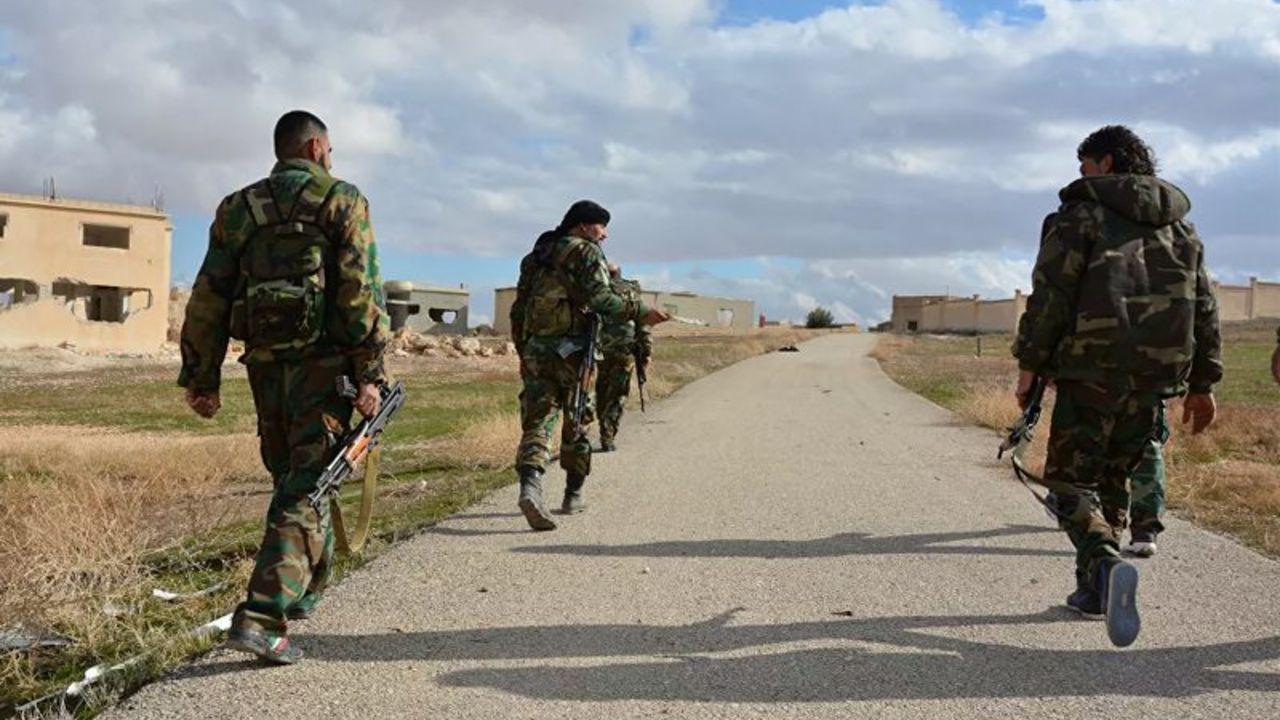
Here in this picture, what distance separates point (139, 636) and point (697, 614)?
2322 mm

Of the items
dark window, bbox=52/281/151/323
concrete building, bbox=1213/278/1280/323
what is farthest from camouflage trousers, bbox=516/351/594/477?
concrete building, bbox=1213/278/1280/323

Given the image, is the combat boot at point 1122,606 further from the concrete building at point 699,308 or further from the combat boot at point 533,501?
the concrete building at point 699,308

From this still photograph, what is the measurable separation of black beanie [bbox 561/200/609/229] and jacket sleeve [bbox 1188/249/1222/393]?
371cm

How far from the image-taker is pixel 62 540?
5.75 meters

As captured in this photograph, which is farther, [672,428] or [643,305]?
[672,428]

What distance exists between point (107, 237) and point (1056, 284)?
49.4 metres

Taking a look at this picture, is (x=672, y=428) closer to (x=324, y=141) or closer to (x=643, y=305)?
(x=643, y=305)

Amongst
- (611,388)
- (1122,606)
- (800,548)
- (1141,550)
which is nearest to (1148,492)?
(1141,550)

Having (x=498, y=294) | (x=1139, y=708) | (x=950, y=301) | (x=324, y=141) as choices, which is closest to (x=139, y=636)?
(x=324, y=141)

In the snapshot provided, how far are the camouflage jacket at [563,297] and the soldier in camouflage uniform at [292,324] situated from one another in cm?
272

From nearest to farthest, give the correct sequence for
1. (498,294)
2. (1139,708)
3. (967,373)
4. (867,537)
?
1. (1139,708)
2. (867,537)
3. (967,373)
4. (498,294)

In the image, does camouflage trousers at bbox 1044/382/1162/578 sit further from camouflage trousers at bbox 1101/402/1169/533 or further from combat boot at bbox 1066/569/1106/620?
camouflage trousers at bbox 1101/402/1169/533

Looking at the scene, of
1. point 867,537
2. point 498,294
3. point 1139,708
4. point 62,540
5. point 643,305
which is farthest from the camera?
point 498,294

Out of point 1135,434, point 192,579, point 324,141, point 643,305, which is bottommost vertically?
point 192,579
